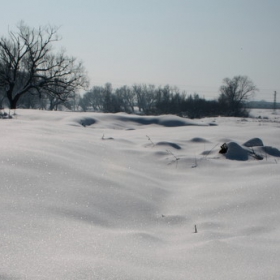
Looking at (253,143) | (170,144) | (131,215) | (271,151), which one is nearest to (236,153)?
(271,151)

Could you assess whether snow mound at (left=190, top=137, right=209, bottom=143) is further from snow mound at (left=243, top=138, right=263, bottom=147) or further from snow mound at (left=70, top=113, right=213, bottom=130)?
snow mound at (left=70, top=113, right=213, bottom=130)

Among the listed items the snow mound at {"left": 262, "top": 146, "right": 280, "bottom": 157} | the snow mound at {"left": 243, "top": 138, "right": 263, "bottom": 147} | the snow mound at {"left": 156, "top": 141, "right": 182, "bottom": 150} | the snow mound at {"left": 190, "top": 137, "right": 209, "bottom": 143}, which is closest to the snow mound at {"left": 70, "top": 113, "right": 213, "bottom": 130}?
the snow mound at {"left": 190, "top": 137, "right": 209, "bottom": 143}

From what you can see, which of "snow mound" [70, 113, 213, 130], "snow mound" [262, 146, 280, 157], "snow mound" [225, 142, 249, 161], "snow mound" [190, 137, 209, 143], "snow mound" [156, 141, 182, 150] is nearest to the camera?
"snow mound" [225, 142, 249, 161]

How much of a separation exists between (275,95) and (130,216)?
70673 millimetres

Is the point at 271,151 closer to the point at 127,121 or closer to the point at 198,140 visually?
the point at 198,140

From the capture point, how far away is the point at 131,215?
88.3 inches

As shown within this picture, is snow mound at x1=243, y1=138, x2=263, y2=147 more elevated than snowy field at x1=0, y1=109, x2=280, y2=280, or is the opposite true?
snow mound at x1=243, y1=138, x2=263, y2=147

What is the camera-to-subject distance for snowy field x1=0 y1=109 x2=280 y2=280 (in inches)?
55.6

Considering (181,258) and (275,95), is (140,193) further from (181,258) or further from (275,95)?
(275,95)

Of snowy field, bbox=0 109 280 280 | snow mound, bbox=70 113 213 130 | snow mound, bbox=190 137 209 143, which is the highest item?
snow mound, bbox=70 113 213 130

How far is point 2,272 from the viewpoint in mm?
1198

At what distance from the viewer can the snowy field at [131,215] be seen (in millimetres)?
1411

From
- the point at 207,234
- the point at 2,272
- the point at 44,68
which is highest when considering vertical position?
the point at 44,68

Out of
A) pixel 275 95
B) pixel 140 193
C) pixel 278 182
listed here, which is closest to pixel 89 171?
pixel 140 193
